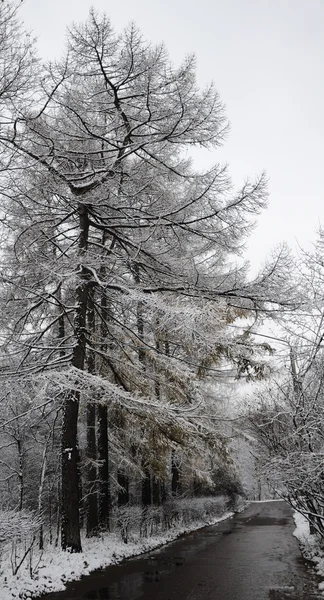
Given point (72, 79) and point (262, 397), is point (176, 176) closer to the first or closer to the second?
point (72, 79)

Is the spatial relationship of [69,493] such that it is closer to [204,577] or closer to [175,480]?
[204,577]

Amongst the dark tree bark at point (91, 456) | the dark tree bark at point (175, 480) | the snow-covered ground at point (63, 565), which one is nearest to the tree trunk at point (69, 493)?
the snow-covered ground at point (63, 565)

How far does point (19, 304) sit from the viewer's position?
35.8 ft

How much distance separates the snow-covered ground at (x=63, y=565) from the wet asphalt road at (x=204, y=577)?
0.81ft

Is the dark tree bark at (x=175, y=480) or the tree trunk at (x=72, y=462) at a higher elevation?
the tree trunk at (x=72, y=462)

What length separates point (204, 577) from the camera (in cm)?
963

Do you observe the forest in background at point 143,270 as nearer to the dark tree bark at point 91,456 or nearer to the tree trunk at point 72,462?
the tree trunk at point 72,462

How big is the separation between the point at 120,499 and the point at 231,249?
12.4m

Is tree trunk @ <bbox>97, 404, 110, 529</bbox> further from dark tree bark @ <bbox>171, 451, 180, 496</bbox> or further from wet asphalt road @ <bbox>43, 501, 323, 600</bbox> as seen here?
dark tree bark @ <bbox>171, 451, 180, 496</bbox>

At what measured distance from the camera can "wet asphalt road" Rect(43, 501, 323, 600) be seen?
7.89m

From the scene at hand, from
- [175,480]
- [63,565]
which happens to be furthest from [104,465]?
[175,480]

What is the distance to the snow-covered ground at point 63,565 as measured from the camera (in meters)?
7.63

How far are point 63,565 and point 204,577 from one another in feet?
9.66

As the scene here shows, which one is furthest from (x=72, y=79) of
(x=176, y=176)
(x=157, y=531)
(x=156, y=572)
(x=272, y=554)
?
(x=157, y=531)
